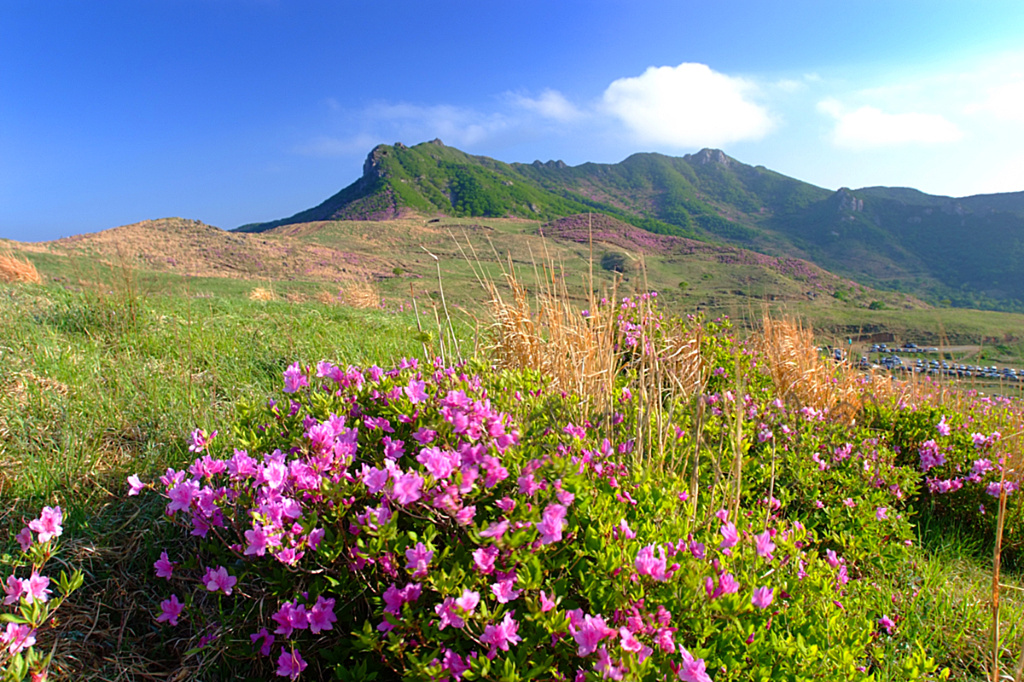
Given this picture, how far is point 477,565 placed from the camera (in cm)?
117

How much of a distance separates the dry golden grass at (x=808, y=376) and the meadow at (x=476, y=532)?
0.70 meters

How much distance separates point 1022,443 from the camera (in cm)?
279

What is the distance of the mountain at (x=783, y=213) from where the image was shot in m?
61.7

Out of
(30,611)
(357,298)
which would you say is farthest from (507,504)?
(357,298)

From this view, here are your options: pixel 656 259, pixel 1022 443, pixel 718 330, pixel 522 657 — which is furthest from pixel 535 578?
pixel 656 259

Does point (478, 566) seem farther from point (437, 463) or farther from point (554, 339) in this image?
point (554, 339)

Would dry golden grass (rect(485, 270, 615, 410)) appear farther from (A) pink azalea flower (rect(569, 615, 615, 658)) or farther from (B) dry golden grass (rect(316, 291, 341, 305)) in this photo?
(B) dry golden grass (rect(316, 291, 341, 305))

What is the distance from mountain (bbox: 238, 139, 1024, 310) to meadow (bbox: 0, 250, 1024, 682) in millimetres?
57524

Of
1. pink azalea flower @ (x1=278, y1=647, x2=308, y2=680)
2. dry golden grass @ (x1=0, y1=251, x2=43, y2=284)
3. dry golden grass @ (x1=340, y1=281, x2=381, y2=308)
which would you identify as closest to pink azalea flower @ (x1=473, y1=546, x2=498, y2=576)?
pink azalea flower @ (x1=278, y1=647, x2=308, y2=680)

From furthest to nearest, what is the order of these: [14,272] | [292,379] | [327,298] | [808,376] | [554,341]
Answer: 1. [327,298]
2. [14,272]
3. [808,376]
4. [554,341]
5. [292,379]

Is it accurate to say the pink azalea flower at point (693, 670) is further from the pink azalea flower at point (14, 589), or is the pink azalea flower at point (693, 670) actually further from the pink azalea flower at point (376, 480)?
the pink azalea flower at point (14, 589)

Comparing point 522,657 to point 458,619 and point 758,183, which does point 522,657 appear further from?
point 758,183

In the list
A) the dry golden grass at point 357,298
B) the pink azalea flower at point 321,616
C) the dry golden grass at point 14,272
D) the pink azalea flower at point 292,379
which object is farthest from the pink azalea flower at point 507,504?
the dry golden grass at point 14,272

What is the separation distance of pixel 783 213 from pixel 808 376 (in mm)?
101131
